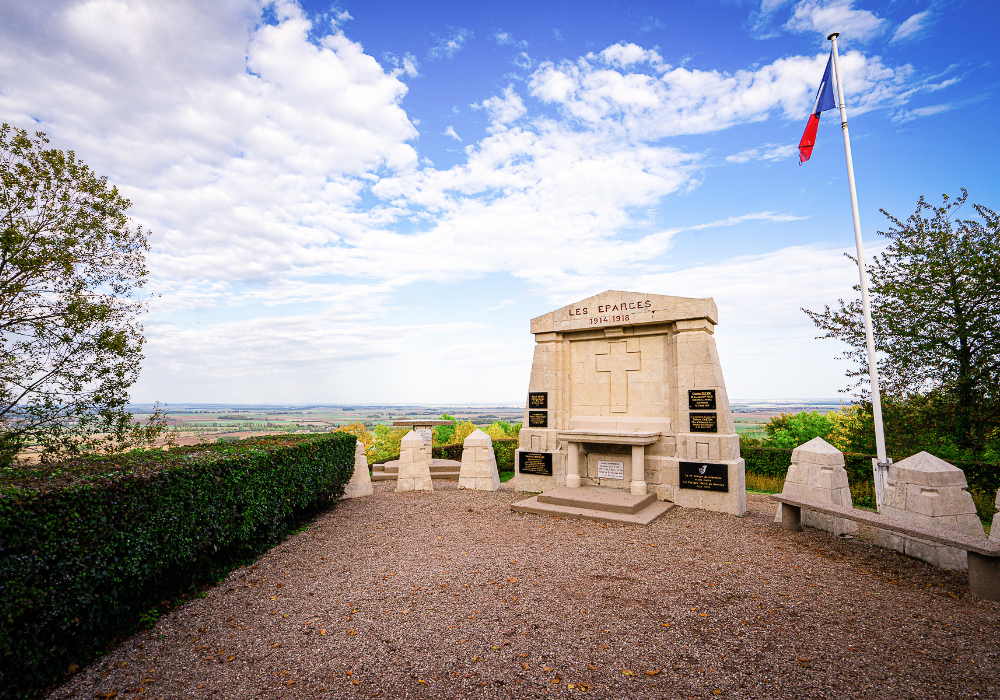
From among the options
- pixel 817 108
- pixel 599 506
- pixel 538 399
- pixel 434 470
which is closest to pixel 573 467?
pixel 599 506

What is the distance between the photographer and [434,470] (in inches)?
669

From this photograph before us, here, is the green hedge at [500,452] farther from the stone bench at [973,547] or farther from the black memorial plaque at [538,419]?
the stone bench at [973,547]

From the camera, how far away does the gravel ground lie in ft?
14.0

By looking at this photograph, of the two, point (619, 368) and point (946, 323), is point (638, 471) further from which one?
point (946, 323)

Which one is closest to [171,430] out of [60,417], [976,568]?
[60,417]

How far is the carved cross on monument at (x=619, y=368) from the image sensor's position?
40.0 feet

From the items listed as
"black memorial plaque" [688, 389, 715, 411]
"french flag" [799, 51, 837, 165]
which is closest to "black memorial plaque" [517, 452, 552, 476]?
"black memorial plaque" [688, 389, 715, 411]

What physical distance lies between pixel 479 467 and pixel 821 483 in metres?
8.81

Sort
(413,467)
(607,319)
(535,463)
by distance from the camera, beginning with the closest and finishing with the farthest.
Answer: (607,319) → (535,463) → (413,467)

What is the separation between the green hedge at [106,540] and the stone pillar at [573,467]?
756cm

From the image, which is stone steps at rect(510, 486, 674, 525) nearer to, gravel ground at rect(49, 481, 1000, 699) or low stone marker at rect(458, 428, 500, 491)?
gravel ground at rect(49, 481, 1000, 699)

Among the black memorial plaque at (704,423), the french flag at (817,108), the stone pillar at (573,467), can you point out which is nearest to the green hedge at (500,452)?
the stone pillar at (573,467)

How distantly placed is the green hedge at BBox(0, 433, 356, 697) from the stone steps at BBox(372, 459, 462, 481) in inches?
352

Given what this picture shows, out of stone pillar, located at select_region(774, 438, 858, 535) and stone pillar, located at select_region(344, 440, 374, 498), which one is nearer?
stone pillar, located at select_region(774, 438, 858, 535)
